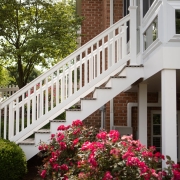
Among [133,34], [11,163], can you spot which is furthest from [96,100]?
[11,163]

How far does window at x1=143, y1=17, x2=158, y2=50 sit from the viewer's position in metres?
5.81

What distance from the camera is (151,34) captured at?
614cm

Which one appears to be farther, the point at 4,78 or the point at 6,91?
the point at 4,78

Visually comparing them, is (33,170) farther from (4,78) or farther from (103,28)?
(4,78)

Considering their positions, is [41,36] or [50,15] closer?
[41,36]

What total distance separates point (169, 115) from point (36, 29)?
8475 millimetres

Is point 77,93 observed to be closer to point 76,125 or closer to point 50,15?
point 76,125

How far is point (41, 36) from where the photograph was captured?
456 inches

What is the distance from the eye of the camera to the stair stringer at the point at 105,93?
6617mm

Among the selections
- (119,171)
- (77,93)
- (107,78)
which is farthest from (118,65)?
(119,171)

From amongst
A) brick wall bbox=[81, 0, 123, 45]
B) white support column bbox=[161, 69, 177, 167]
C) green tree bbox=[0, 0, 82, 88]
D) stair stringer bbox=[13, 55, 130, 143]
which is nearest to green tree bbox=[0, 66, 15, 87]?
green tree bbox=[0, 0, 82, 88]

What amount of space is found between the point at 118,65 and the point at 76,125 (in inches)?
75.4

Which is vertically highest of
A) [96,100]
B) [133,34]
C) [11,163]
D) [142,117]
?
[133,34]

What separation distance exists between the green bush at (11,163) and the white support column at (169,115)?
2638 mm
